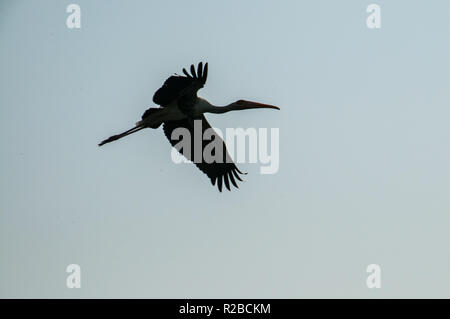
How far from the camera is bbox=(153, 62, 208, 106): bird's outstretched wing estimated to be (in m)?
13.9

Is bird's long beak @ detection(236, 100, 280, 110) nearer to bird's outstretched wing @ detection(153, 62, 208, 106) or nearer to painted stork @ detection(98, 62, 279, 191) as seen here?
painted stork @ detection(98, 62, 279, 191)

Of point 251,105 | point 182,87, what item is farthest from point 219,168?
point 182,87

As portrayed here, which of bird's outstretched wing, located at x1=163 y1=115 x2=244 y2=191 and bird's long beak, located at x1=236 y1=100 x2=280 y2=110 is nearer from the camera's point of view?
bird's long beak, located at x1=236 y1=100 x2=280 y2=110

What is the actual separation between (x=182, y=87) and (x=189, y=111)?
45.1 inches

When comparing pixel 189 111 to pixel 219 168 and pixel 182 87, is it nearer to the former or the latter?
pixel 182 87

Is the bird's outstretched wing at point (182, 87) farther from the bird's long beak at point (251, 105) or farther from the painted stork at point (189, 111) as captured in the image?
the bird's long beak at point (251, 105)

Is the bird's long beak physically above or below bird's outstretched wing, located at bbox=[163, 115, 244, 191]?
above

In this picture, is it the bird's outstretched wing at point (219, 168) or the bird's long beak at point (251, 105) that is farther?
the bird's outstretched wing at point (219, 168)

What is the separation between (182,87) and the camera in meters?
14.5

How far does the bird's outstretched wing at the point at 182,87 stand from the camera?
13945 mm

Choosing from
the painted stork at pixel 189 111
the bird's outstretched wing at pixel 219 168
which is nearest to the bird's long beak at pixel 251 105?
the painted stork at pixel 189 111

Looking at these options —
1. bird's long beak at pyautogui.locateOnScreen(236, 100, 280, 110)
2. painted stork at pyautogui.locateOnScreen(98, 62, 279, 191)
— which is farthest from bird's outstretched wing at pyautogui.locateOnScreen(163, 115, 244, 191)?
bird's long beak at pyautogui.locateOnScreen(236, 100, 280, 110)
